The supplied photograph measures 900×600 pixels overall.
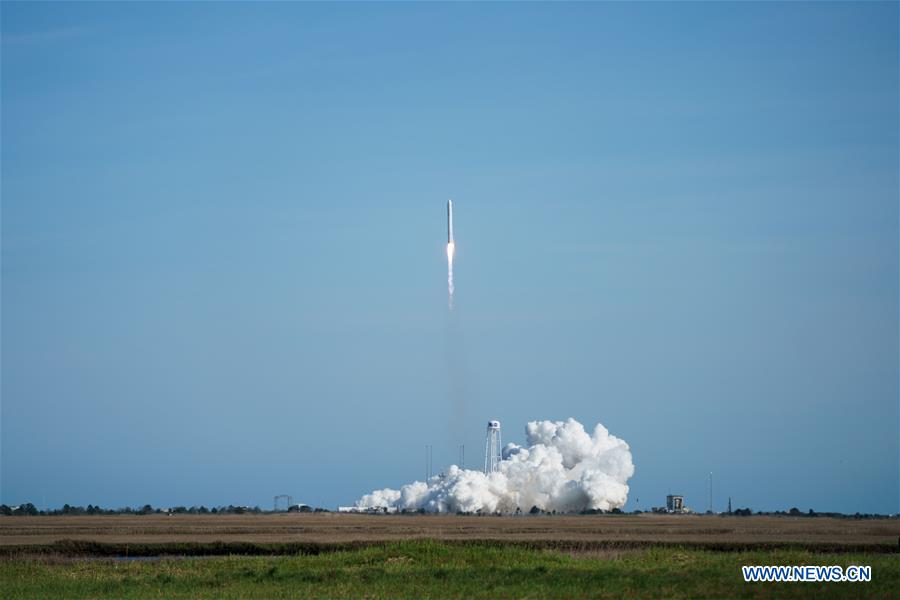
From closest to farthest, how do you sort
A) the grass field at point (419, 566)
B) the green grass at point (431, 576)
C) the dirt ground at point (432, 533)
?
the green grass at point (431, 576), the grass field at point (419, 566), the dirt ground at point (432, 533)

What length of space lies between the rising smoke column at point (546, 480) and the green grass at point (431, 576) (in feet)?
334

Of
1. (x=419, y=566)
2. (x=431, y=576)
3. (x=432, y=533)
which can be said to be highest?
(x=432, y=533)

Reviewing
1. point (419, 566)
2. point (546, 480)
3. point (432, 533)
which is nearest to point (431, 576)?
point (419, 566)

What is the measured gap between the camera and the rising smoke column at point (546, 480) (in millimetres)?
175750

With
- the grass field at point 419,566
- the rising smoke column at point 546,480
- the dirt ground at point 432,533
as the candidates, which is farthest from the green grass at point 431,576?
the rising smoke column at point 546,480

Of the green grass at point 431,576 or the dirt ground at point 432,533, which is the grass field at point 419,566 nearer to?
the green grass at point 431,576

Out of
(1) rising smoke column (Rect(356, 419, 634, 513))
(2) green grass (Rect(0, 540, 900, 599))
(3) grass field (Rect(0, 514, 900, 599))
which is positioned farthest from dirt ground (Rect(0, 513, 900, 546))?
(1) rising smoke column (Rect(356, 419, 634, 513))

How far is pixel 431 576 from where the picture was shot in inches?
2375

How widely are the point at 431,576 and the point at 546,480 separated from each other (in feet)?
396

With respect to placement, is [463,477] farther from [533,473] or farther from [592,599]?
[592,599]

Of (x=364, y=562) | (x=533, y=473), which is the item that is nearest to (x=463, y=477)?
(x=533, y=473)

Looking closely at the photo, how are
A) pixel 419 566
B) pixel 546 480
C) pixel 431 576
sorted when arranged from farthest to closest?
pixel 546 480
pixel 419 566
pixel 431 576

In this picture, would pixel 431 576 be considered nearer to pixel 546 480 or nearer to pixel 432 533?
pixel 432 533

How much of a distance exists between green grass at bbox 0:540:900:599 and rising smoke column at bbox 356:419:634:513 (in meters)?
102
